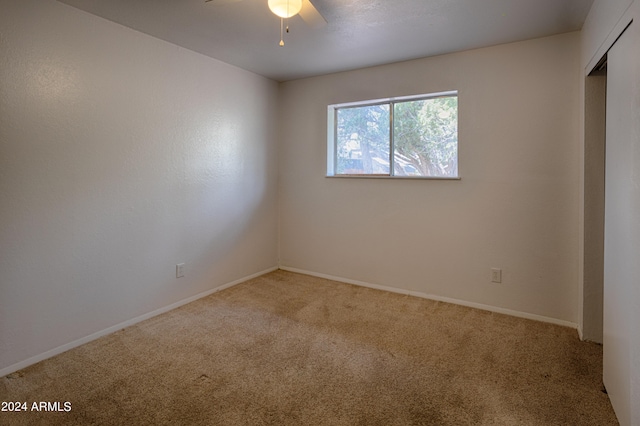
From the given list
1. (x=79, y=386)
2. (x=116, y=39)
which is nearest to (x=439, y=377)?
(x=79, y=386)

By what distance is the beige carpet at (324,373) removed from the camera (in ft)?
5.60

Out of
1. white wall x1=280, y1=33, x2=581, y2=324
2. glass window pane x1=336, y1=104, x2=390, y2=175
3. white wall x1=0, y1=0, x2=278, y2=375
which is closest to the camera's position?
white wall x1=0, y1=0, x2=278, y2=375

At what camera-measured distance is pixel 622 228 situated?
1.61m

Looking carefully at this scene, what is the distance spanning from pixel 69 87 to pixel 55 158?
495 millimetres

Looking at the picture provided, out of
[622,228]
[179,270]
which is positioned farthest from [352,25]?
[179,270]

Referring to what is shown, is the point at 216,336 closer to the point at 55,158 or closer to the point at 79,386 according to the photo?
the point at 79,386

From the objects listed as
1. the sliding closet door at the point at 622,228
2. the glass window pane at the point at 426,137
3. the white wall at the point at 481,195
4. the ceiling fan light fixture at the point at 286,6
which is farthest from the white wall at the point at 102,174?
the sliding closet door at the point at 622,228

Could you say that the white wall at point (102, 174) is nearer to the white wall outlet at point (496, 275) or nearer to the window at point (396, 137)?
the window at point (396, 137)

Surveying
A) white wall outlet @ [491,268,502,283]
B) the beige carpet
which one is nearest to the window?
white wall outlet @ [491,268,502,283]

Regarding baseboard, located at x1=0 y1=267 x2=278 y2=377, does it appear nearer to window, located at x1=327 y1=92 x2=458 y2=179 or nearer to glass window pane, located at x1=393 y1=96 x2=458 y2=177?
window, located at x1=327 y1=92 x2=458 y2=179

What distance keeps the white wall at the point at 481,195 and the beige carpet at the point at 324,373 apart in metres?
0.41

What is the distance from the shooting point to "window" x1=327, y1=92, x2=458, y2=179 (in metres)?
3.27

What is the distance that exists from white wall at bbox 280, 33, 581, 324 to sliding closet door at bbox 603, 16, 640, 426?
3.00ft

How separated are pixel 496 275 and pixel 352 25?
2425mm
